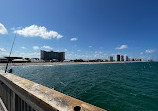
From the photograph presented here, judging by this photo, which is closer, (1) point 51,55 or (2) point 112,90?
(2) point 112,90

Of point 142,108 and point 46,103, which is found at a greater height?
point 46,103

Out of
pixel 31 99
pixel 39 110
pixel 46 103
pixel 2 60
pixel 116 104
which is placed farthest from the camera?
pixel 2 60

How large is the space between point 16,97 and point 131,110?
811 centimetres

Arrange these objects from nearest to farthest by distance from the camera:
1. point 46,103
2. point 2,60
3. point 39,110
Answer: point 46,103
point 39,110
point 2,60

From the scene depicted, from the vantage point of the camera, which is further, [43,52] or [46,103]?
[43,52]

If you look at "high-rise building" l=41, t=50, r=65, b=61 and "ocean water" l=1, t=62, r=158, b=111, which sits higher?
"high-rise building" l=41, t=50, r=65, b=61

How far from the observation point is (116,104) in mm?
7855

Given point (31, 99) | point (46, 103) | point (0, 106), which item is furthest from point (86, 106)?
point (0, 106)

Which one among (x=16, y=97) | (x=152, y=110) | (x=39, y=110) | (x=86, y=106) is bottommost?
(x=152, y=110)

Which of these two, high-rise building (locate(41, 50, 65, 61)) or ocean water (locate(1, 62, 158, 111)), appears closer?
ocean water (locate(1, 62, 158, 111))

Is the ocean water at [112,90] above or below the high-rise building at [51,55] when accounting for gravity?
below

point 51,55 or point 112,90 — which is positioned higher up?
point 51,55

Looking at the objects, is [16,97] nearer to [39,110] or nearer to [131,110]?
[39,110]

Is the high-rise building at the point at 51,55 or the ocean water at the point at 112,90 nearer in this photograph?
the ocean water at the point at 112,90
